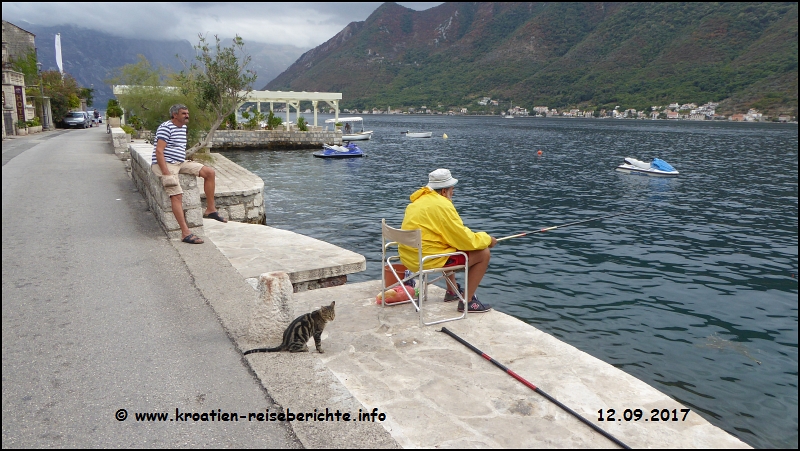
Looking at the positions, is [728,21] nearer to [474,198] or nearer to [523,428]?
[474,198]

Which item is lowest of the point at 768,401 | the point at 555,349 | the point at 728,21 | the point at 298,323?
the point at 768,401

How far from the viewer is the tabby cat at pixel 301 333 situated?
429 centimetres

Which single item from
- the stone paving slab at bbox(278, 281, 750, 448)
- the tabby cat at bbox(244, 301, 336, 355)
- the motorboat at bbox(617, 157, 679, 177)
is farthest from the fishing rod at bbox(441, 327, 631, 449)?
the motorboat at bbox(617, 157, 679, 177)

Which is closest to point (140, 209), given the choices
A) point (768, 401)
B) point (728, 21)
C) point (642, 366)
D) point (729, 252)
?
point (642, 366)

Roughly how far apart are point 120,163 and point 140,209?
967 cm

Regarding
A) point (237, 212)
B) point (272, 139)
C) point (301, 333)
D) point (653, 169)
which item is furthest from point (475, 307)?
point (272, 139)

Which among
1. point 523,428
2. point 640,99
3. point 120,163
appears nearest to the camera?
point 523,428

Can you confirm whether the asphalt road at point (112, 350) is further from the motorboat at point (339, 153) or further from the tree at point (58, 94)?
the tree at point (58, 94)

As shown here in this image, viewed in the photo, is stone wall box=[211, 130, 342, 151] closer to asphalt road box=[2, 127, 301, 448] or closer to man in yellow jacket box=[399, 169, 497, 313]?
asphalt road box=[2, 127, 301, 448]

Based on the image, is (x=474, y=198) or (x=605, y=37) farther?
(x=605, y=37)

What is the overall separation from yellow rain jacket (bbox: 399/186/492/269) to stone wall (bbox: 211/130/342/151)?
1641 inches

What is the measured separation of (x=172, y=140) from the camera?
7891mm

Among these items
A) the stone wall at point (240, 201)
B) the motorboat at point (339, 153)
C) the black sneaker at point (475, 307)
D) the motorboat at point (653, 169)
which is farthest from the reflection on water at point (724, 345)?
the motorboat at point (339, 153)

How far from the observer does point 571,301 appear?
33.0 feet
